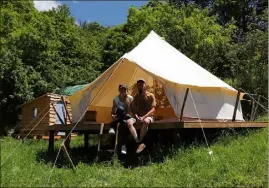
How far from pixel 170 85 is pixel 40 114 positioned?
10274mm

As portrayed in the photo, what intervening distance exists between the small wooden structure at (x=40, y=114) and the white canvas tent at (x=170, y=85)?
6.68 metres

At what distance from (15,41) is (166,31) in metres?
7.09

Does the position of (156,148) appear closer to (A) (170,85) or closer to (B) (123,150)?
(B) (123,150)

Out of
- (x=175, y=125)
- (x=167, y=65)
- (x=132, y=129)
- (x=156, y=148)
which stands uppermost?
(x=167, y=65)

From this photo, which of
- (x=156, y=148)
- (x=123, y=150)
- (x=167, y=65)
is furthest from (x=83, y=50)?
(x=123, y=150)

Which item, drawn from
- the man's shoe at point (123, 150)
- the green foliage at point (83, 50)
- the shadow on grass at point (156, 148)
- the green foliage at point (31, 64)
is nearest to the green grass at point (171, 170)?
the shadow on grass at point (156, 148)

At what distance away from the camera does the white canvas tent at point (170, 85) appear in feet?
32.3

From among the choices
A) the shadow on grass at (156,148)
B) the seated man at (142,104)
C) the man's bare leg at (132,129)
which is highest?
the seated man at (142,104)

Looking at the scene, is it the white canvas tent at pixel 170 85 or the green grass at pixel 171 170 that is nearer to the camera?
the green grass at pixel 171 170

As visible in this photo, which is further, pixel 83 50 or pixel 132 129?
pixel 83 50

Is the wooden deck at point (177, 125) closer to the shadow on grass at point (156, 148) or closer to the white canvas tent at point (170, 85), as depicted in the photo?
the shadow on grass at point (156, 148)

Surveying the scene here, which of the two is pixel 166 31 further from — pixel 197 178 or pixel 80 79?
pixel 197 178

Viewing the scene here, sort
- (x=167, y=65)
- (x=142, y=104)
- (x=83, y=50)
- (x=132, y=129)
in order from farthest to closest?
(x=83, y=50)
(x=167, y=65)
(x=142, y=104)
(x=132, y=129)

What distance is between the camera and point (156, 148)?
9.05m
